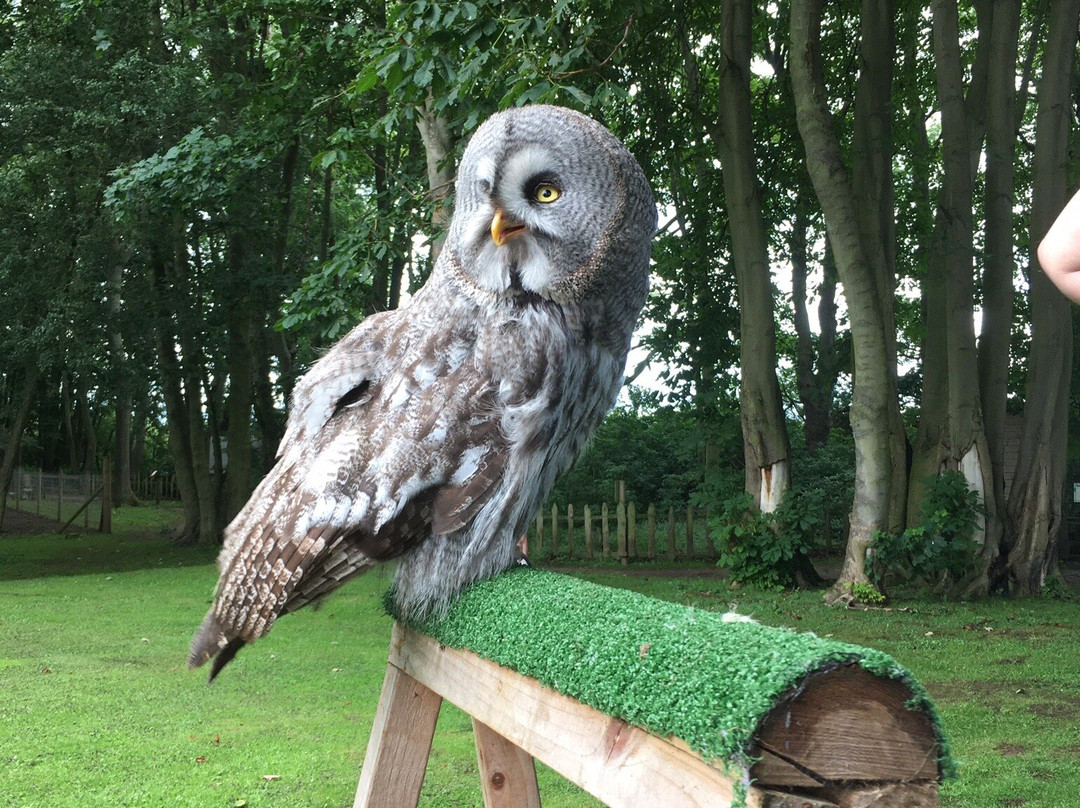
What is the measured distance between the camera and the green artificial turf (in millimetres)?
1260

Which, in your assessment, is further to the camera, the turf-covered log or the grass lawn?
the grass lawn

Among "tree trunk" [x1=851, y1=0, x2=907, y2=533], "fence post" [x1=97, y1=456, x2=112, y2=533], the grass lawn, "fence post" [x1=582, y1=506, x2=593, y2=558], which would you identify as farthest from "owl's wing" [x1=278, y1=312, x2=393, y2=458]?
"fence post" [x1=97, y1=456, x2=112, y2=533]

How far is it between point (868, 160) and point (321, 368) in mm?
9129

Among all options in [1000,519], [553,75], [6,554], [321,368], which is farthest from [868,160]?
[6,554]

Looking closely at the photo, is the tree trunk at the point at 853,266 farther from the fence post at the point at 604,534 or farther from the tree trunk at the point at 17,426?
the tree trunk at the point at 17,426

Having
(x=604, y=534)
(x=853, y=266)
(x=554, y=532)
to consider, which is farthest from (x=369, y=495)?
(x=554, y=532)

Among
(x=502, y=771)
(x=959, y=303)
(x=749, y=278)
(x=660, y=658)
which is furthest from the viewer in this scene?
(x=749, y=278)

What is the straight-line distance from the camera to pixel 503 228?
2551mm

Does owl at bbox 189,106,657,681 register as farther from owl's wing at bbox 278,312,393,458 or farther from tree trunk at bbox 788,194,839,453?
tree trunk at bbox 788,194,839,453

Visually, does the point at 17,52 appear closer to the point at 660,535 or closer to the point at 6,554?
the point at 6,554

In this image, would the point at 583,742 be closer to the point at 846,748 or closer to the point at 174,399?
the point at 846,748

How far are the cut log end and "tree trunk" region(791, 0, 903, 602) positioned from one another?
26.9 feet

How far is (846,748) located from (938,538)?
9.00 metres

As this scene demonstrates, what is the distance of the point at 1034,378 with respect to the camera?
10211 millimetres
